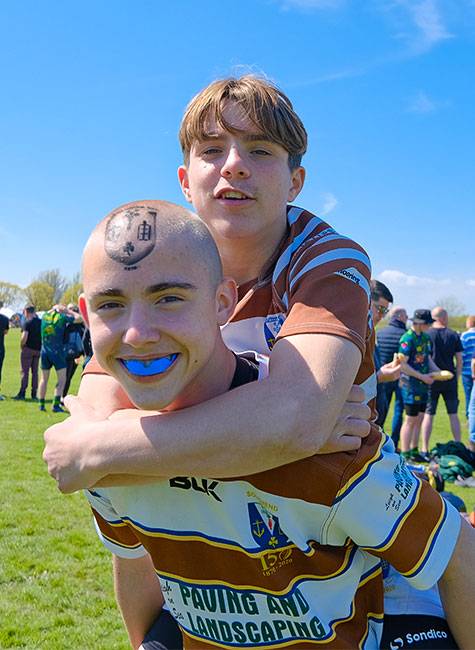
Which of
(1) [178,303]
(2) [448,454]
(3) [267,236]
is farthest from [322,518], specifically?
(2) [448,454]

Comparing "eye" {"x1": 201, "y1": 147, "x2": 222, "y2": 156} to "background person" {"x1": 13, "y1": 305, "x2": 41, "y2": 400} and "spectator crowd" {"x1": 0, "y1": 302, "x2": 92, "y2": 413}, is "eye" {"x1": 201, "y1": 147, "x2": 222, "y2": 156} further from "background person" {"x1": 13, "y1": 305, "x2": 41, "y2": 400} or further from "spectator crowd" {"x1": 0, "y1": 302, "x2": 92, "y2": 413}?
"background person" {"x1": 13, "y1": 305, "x2": 41, "y2": 400}

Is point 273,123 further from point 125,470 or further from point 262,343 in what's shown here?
point 125,470

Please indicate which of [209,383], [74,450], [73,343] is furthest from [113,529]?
[73,343]

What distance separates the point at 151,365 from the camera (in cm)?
164

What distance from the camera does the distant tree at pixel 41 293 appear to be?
278 ft

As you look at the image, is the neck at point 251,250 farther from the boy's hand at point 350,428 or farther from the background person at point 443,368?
the background person at point 443,368

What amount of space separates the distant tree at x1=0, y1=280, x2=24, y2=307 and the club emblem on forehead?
9125 centimetres

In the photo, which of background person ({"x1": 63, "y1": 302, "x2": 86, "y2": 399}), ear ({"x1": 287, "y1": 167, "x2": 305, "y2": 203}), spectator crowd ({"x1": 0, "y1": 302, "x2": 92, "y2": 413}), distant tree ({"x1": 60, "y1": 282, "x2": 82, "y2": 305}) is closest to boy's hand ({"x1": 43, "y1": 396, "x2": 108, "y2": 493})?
ear ({"x1": 287, "y1": 167, "x2": 305, "y2": 203})

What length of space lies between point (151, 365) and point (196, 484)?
0.38m

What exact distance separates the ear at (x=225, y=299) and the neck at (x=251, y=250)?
0.51 meters

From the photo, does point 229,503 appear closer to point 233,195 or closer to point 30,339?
point 233,195

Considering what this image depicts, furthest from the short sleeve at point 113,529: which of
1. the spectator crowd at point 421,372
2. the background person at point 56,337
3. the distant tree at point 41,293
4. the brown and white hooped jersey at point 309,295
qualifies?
the distant tree at point 41,293

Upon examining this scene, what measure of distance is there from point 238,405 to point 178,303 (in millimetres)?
310

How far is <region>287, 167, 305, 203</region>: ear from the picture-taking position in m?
2.45
